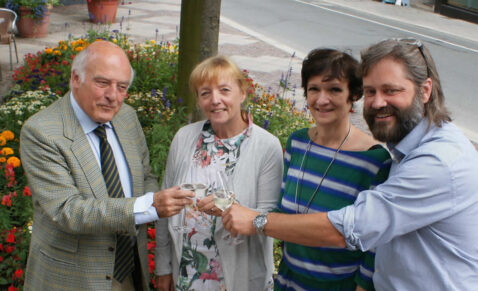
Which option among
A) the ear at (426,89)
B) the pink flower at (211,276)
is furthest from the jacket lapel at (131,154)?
the ear at (426,89)

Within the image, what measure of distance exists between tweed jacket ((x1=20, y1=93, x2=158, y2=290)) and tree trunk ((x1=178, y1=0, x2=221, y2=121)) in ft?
8.52

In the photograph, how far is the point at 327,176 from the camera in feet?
7.12

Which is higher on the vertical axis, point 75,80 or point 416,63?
point 416,63

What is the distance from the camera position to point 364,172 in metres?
2.10

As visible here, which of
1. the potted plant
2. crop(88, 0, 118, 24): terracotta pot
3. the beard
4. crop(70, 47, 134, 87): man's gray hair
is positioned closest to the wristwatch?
the beard

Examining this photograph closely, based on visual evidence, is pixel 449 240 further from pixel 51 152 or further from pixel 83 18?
pixel 83 18

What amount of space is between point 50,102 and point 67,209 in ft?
11.6

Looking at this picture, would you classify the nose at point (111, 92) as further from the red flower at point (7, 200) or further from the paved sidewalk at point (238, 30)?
the paved sidewalk at point (238, 30)

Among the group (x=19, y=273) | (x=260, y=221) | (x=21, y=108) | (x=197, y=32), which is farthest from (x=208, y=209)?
(x=21, y=108)

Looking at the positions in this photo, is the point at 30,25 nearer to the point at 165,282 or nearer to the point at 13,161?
the point at 13,161

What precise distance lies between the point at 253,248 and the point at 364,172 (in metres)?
0.70

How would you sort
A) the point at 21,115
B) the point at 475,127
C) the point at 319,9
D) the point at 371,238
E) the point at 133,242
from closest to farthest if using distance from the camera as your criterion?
the point at 371,238 → the point at 133,242 → the point at 21,115 → the point at 475,127 → the point at 319,9

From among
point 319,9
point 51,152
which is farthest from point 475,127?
point 319,9

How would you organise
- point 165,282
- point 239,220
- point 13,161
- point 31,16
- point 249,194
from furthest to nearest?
point 31,16 < point 13,161 < point 165,282 < point 249,194 < point 239,220
